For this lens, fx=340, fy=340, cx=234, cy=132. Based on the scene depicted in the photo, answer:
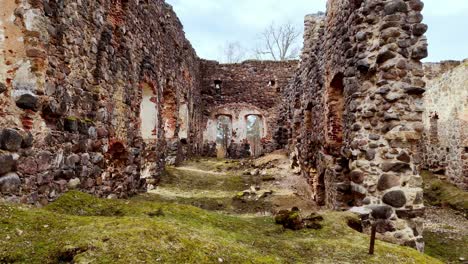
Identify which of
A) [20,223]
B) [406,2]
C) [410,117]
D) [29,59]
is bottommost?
[20,223]

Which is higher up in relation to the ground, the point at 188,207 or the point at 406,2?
the point at 406,2

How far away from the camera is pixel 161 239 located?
2164 millimetres

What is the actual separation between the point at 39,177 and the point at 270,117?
16.1 metres

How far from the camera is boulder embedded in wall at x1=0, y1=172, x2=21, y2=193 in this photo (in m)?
3.32

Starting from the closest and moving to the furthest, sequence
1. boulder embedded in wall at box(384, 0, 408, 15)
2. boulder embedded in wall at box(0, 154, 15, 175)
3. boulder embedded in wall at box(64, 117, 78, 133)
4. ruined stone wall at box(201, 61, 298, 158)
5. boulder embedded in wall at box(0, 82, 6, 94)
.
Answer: boulder embedded in wall at box(0, 154, 15, 175), boulder embedded in wall at box(0, 82, 6, 94), boulder embedded in wall at box(64, 117, 78, 133), boulder embedded in wall at box(384, 0, 408, 15), ruined stone wall at box(201, 61, 298, 158)

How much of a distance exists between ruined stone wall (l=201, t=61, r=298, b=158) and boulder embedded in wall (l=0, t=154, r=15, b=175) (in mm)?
15818

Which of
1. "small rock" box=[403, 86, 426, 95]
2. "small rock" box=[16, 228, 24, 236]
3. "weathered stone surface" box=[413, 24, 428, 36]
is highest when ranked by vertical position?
"weathered stone surface" box=[413, 24, 428, 36]

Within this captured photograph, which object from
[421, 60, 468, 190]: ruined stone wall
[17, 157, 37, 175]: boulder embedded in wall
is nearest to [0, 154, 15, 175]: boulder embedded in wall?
[17, 157, 37, 175]: boulder embedded in wall

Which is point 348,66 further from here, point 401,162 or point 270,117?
point 270,117

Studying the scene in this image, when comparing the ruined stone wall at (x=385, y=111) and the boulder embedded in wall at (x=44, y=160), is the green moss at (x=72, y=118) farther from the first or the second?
the ruined stone wall at (x=385, y=111)

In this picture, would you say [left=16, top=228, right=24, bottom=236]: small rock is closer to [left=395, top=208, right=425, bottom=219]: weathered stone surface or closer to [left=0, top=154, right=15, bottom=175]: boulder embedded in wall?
[left=0, top=154, right=15, bottom=175]: boulder embedded in wall

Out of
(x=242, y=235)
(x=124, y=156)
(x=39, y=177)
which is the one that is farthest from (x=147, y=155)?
(x=242, y=235)

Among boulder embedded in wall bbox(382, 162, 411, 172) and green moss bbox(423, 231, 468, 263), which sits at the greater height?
boulder embedded in wall bbox(382, 162, 411, 172)

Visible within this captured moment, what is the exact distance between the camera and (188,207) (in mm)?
3441
